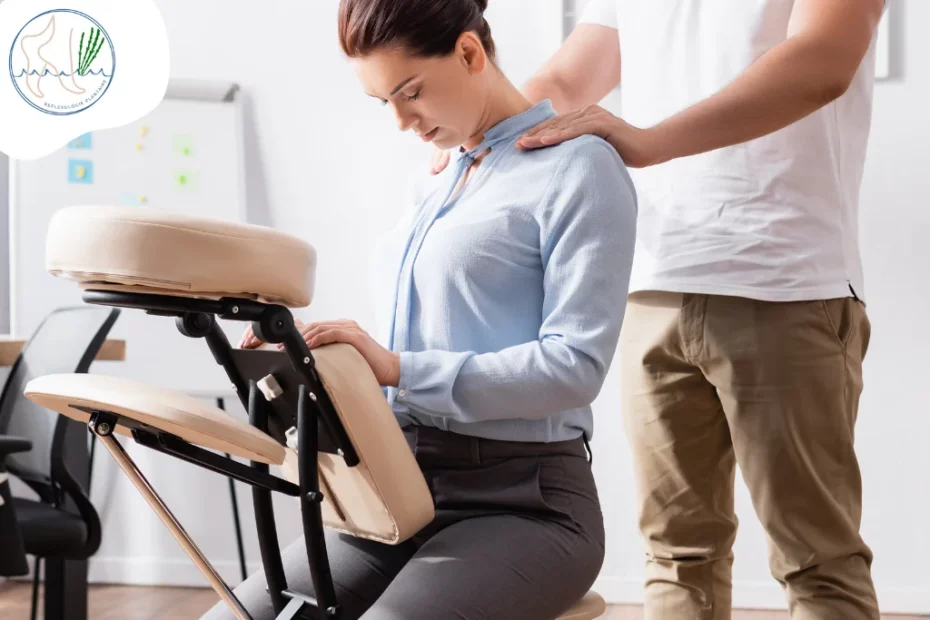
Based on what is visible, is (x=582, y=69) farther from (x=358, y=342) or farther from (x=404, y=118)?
(x=358, y=342)

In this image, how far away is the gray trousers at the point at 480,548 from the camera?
3.09 ft

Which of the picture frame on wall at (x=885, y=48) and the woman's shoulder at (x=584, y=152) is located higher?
the picture frame on wall at (x=885, y=48)

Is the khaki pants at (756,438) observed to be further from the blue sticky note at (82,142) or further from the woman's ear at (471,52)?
the blue sticky note at (82,142)

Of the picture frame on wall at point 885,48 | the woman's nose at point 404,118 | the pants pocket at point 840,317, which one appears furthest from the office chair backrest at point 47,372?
the picture frame on wall at point 885,48

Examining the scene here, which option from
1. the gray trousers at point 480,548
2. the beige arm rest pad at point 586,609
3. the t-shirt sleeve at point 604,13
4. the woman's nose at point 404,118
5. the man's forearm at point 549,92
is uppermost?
the t-shirt sleeve at point 604,13

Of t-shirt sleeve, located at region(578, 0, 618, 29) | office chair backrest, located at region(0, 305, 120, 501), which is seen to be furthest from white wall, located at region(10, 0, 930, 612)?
t-shirt sleeve, located at region(578, 0, 618, 29)

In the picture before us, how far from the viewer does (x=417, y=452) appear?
3.58 ft

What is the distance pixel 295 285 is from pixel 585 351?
341 mm

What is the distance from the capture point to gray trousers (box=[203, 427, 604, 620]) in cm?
94

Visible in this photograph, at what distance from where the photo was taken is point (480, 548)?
974 millimetres

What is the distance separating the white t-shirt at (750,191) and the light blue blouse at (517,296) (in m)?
0.31

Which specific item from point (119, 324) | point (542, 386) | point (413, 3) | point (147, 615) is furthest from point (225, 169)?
point (542, 386)

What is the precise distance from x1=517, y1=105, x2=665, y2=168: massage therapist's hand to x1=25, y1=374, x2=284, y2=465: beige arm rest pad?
0.51m

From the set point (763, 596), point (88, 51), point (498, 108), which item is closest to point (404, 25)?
point (498, 108)
